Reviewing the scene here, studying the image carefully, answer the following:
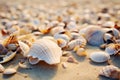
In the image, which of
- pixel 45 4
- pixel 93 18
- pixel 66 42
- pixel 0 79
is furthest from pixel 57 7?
pixel 0 79

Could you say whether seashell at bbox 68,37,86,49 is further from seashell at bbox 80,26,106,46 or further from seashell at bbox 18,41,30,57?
seashell at bbox 18,41,30,57

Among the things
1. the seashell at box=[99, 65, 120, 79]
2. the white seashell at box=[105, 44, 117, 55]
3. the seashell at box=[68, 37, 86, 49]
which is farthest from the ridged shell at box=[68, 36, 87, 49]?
the seashell at box=[99, 65, 120, 79]

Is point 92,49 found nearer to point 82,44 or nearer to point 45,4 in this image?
point 82,44

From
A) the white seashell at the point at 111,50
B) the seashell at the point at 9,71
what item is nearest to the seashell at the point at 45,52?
the seashell at the point at 9,71

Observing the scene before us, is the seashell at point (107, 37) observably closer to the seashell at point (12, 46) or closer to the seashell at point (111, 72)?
the seashell at point (111, 72)

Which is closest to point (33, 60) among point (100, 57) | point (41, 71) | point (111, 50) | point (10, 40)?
point (41, 71)

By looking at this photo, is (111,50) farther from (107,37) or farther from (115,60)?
(107,37)
